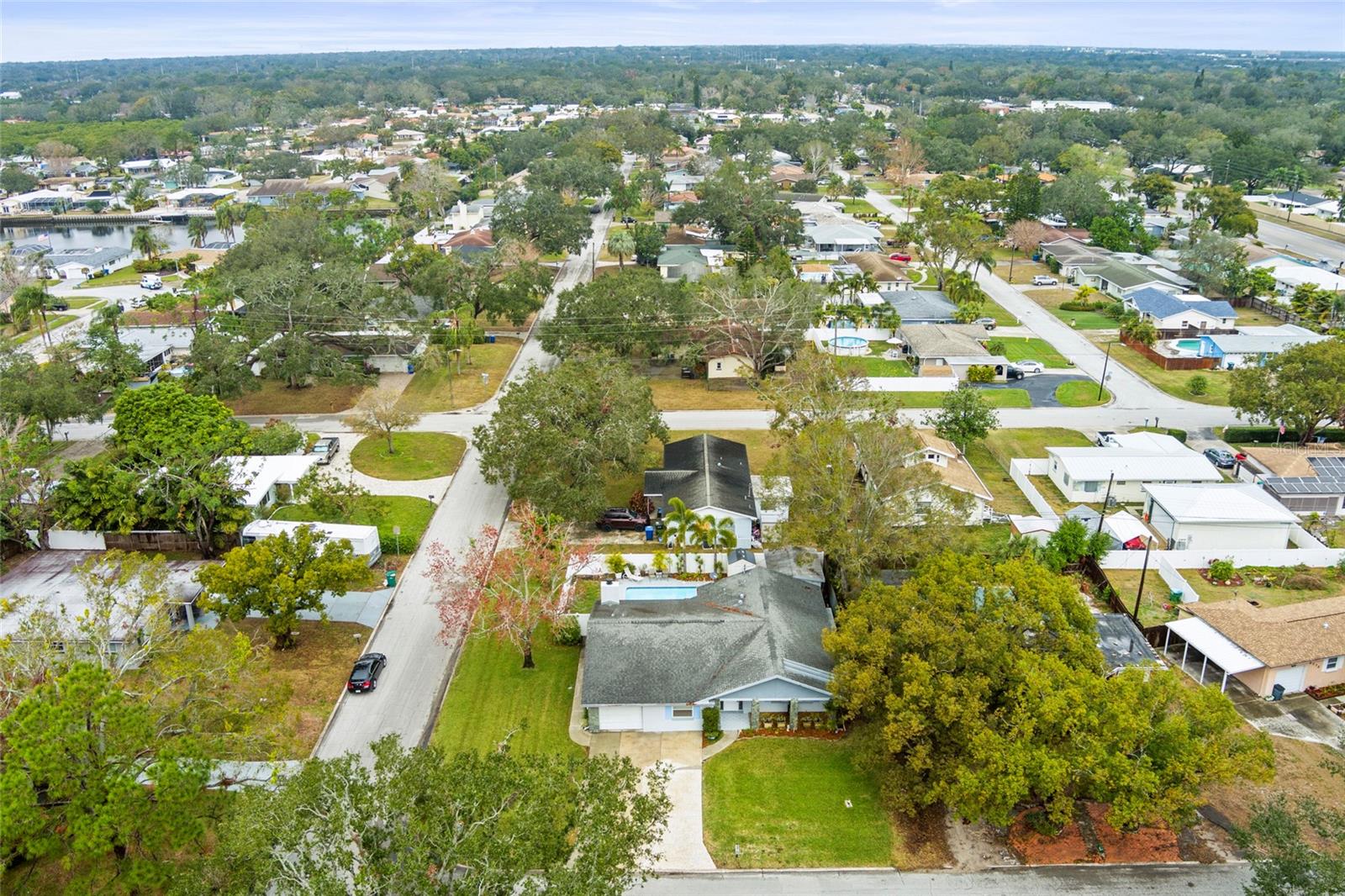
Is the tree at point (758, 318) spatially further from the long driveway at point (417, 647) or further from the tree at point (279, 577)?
the tree at point (279, 577)

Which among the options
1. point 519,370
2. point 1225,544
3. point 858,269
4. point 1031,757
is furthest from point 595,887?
point 858,269

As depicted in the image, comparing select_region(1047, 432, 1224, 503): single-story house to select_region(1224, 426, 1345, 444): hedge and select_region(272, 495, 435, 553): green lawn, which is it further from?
select_region(272, 495, 435, 553): green lawn

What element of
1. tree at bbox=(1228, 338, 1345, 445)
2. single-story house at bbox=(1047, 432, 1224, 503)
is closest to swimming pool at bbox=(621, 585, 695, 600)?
single-story house at bbox=(1047, 432, 1224, 503)

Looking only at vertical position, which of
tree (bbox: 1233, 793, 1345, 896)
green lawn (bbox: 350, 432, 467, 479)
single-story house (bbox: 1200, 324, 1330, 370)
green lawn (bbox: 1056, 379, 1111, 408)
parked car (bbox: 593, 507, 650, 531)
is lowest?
green lawn (bbox: 1056, 379, 1111, 408)

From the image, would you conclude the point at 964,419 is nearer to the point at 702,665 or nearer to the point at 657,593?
the point at 657,593


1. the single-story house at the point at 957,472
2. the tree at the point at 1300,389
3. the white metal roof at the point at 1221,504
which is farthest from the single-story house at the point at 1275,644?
the tree at the point at 1300,389

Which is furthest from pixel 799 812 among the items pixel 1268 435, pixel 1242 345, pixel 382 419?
pixel 1242 345
